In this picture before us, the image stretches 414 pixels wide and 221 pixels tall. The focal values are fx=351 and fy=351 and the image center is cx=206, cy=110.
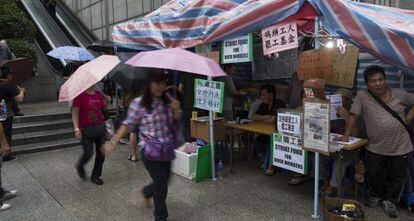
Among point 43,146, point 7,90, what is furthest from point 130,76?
point 43,146

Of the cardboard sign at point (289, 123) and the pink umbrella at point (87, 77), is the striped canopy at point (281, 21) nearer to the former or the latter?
the cardboard sign at point (289, 123)

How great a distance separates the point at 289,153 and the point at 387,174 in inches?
47.4

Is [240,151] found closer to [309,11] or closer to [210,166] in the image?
[210,166]

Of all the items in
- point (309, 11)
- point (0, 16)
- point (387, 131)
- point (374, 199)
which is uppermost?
point (0, 16)

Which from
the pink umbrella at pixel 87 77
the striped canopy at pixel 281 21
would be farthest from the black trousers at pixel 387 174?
the pink umbrella at pixel 87 77

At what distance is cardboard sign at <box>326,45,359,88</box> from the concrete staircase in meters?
5.69

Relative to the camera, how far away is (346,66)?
16.3 feet

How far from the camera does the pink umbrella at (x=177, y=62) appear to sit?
132 inches

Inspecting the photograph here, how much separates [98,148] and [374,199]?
12.7 ft

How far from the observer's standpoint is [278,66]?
7.49 m

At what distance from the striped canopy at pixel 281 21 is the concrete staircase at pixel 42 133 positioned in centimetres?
291

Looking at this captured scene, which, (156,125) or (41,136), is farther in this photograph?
(41,136)

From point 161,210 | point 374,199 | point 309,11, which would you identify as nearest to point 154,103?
point 161,210

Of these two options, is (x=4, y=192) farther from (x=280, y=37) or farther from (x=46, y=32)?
(x=46, y=32)
